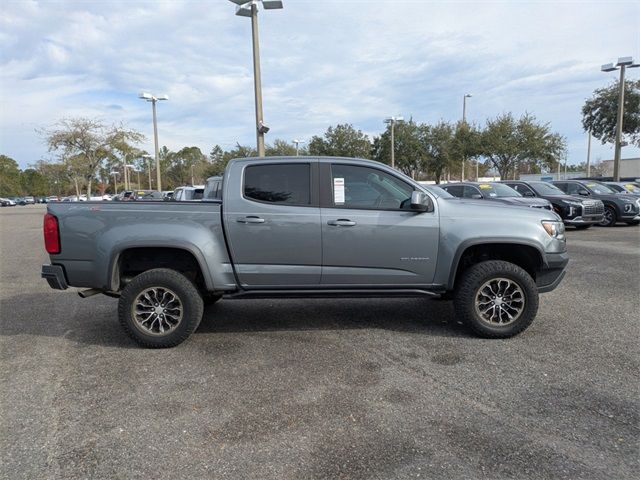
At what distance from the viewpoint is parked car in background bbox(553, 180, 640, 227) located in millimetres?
16297

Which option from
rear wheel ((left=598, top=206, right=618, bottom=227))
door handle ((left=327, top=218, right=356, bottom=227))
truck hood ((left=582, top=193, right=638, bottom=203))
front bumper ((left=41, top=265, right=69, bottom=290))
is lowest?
rear wheel ((left=598, top=206, right=618, bottom=227))

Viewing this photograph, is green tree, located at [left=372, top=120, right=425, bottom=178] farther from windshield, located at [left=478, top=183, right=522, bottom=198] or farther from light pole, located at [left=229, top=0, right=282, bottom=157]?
light pole, located at [left=229, top=0, right=282, bottom=157]

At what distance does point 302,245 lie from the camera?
15.9 ft

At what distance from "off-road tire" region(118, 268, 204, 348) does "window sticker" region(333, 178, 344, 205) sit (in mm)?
1702

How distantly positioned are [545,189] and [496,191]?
288cm

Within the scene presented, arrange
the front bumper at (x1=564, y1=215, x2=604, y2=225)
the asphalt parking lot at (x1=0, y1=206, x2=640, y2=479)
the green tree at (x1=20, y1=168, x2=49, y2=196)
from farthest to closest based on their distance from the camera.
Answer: the green tree at (x1=20, y1=168, x2=49, y2=196) → the front bumper at (x1=564, y1=215, x2=604, y2=225) → the asphalt parking lot at (x1=0, y1=206, x2=640, y2=479)

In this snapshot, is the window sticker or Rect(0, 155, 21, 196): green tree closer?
the window sticker

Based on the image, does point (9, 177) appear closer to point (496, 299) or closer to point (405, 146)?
point (405, 146)

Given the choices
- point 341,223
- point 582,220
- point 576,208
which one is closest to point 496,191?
point 576,208

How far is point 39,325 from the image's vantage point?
19.0 feet

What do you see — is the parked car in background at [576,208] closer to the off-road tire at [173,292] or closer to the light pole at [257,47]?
the light pole at [257,47]

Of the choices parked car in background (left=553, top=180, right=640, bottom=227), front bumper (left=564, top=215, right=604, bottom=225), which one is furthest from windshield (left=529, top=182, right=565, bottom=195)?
front bumper (left=564, top=215, right=604, bottom=225)

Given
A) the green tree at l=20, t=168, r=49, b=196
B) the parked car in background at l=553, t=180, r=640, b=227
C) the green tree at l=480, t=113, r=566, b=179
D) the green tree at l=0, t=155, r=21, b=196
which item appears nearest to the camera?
the parked car in background at l=553, t=180, r=640, b=227

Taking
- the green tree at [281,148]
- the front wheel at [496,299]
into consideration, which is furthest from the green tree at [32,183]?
the front wheel at [496,299]
